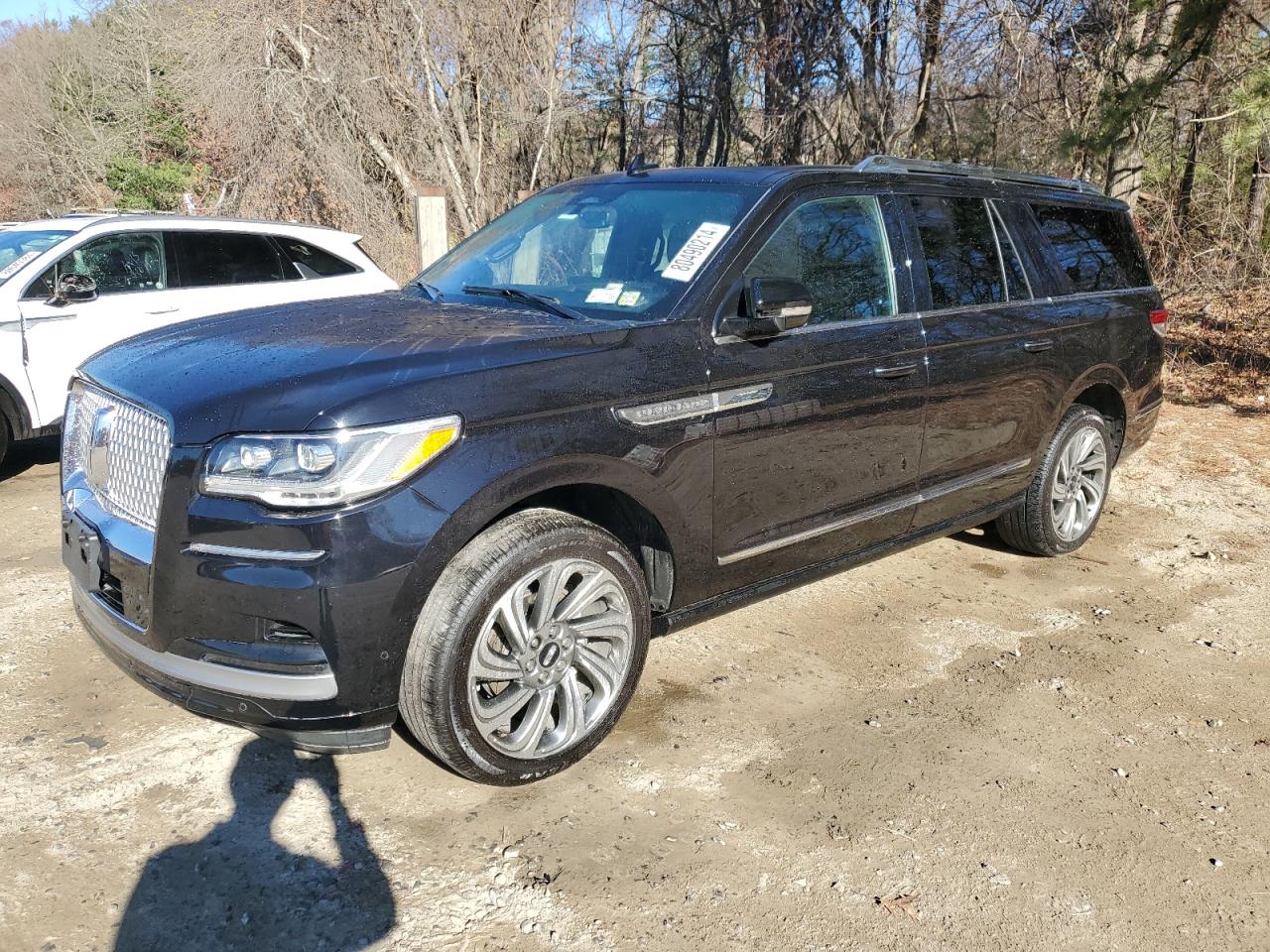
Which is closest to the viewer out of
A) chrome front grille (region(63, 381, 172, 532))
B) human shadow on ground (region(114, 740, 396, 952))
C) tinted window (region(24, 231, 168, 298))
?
human shadow on ground (region(114, 740, 396, 952))

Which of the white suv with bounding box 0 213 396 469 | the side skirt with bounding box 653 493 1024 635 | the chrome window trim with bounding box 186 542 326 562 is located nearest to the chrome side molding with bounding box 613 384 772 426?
the side skirt with bounding box 653 493 1024 635

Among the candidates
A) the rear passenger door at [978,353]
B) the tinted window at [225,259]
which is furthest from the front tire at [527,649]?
the tinted window at [225,259]

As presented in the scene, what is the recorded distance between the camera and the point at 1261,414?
28.0 ft

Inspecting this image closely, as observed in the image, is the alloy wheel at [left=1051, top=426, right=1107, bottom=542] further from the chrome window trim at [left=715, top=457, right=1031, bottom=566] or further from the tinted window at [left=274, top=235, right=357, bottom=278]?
the tinted window at [left=274, top=235, right=357, bottom=278]

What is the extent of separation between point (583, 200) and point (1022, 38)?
9897mm

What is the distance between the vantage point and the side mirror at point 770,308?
3430 mm

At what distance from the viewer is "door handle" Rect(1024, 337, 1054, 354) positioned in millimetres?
4668

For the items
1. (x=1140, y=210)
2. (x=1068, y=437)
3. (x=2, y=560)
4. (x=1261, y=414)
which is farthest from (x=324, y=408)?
(x=1140, y=210)

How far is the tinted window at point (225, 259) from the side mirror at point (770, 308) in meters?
5.27

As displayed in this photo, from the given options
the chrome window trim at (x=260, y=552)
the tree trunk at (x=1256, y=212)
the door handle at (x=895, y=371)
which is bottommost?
the chrome window trim at (x=260, y=552)

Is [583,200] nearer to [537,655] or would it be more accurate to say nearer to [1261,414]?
[537,655]

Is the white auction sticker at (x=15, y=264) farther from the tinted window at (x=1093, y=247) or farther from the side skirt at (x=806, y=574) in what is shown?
the tinted window at (x=1093, y=247)

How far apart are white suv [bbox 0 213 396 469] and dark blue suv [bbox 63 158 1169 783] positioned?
3.53m

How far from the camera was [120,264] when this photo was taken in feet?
23.2
